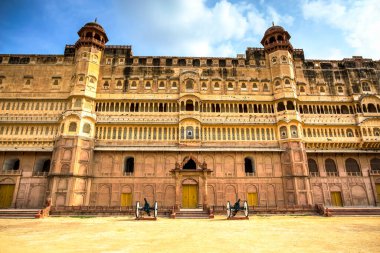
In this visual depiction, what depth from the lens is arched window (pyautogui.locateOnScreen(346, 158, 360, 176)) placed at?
102ft

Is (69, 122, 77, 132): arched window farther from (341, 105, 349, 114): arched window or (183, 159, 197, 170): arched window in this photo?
(341, 105, 349, 114): arched window

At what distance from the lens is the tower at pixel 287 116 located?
28531mm

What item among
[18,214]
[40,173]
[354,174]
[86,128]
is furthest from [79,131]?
[354,174]

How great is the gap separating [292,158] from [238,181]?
692 cm

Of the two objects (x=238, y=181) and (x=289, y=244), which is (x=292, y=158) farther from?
(x=289, y=244)

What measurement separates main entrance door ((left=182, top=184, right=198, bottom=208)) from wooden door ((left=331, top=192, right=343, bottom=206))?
16538 mm

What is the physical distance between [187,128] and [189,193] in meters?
7.93

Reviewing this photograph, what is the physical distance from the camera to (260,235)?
12.0 m

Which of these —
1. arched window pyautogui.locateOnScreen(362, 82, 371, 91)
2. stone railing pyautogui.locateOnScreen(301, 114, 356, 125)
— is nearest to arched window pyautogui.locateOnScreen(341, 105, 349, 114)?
stone railing pyautogui.locateOnScreen(301, 114, 356, 125)

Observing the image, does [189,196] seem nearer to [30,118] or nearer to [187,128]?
[187,128]

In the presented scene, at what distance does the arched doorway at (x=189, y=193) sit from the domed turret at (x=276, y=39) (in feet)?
73.7

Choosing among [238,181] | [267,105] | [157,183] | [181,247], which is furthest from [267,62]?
[181,247]

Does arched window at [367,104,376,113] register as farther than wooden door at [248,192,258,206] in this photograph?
Yes

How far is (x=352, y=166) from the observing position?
3150 cm
